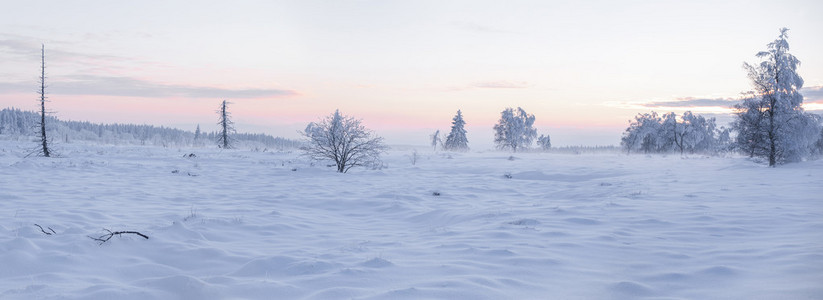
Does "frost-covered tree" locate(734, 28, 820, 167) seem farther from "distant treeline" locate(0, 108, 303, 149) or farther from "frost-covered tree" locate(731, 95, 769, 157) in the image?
Result: "distant treeline" locate(0, 108, 303, 149)

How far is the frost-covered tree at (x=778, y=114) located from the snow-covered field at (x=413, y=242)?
806 centimetres

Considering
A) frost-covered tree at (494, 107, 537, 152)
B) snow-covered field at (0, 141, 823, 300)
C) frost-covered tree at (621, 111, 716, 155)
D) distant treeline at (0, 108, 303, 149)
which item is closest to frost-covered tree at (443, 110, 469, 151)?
frost-covered tree at (494, 107, 537, 152)

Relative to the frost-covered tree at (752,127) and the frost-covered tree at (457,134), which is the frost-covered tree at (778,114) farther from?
the frost-covered tree at (457,134)

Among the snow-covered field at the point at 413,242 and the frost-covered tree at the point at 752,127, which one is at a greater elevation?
the frost-covered tree at the point at 752,127

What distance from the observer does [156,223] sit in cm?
743

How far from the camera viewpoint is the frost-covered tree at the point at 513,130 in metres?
60.6

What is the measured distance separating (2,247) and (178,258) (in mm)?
2132

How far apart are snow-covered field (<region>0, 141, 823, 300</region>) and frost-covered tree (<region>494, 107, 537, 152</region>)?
4801cm

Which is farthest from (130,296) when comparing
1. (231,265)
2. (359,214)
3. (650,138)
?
(650,138)

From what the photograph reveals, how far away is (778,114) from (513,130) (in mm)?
41420

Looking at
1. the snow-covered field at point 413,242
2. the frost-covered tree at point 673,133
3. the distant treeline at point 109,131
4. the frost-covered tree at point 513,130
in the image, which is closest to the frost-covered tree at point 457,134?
the frost-covered tree at point 513,130

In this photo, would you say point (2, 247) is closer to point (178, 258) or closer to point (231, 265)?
point (178, 258)

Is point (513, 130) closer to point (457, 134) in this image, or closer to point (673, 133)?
point (457, 134)

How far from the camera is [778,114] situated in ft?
62.8
